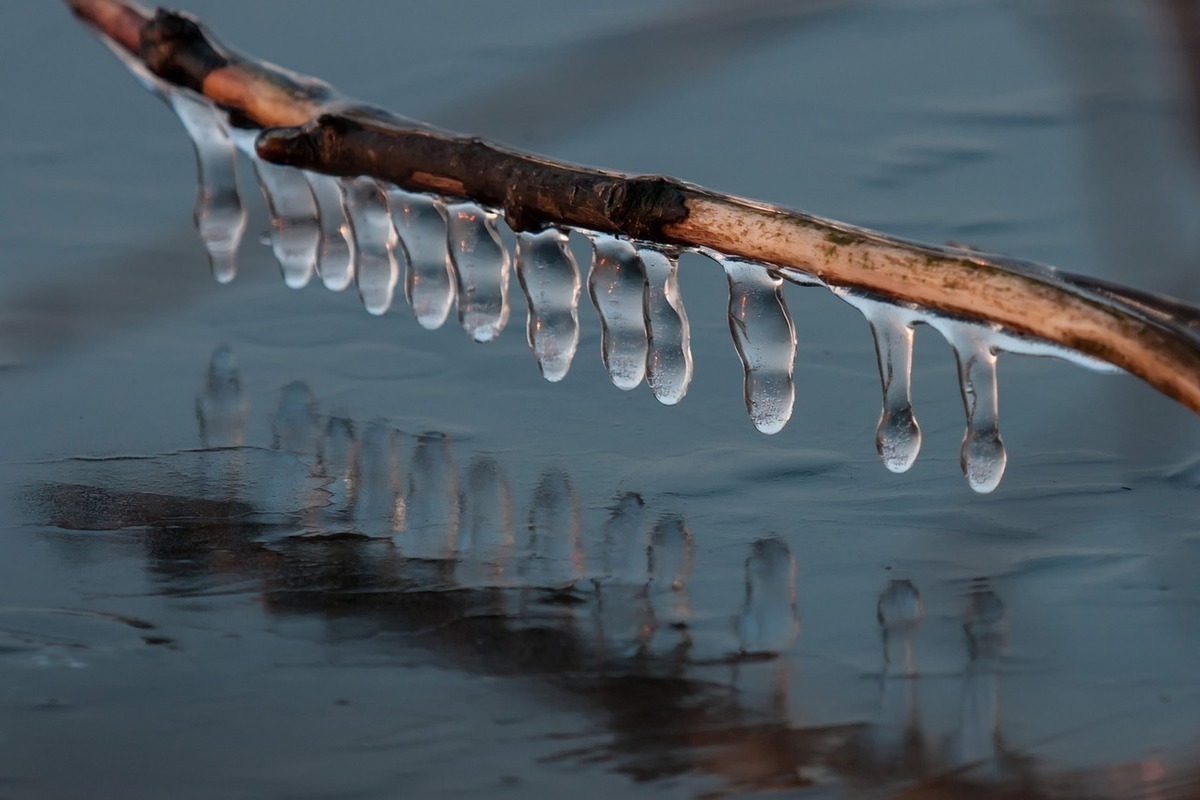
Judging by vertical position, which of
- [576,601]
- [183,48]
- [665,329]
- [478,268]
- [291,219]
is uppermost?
[183,48]

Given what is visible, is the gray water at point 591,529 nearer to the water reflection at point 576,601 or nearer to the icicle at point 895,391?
the water reflection at point 576,601

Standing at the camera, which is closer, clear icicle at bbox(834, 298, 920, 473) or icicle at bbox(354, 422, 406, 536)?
clear icicle at bbox(834, 298, 920, 473)

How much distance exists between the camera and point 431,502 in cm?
250

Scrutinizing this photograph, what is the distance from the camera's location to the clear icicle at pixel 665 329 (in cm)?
231

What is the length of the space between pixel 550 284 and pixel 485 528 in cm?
37

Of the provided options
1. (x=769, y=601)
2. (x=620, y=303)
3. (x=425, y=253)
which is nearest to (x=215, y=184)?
(x=425, y=253)

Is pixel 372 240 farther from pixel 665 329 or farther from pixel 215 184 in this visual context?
pixel 665 329

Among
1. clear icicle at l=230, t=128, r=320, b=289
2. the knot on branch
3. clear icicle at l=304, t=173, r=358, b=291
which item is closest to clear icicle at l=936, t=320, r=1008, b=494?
clear icicle at l=304, t=173, r=358, b=291

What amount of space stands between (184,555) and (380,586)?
0.29m

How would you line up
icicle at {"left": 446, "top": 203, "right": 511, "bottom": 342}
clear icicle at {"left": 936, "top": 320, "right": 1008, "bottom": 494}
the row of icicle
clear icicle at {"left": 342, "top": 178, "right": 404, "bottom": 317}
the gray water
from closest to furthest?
1. the gray water
2. clear icicle at {"left": 936, "top": 320, "right": 1008, "bottom": 494}
3. the row of icicle
4. icicle at {"left": 446, "top": 203, "right": 511, "bottom": 342}
5. clear icicle at {"left": 342, "top": 178, "right": 404, "bottom": 317}

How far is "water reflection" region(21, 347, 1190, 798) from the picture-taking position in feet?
6.01

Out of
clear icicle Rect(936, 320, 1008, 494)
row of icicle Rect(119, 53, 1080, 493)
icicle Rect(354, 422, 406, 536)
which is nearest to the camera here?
clear icicle Rect(936, 320, 1008, 494)

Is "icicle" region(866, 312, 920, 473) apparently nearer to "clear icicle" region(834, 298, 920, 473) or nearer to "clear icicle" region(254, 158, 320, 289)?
"clear icicle" region(834, 298, 920, 473)

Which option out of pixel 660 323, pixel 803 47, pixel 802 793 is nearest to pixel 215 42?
pixel 660 323
